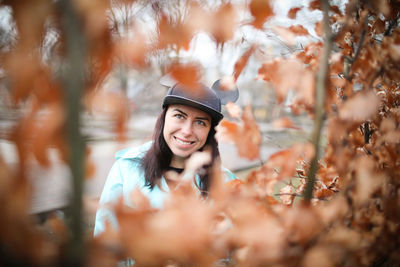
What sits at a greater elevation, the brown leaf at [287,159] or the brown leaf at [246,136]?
the brown leaf at [246,136]

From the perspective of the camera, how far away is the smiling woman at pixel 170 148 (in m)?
1.57

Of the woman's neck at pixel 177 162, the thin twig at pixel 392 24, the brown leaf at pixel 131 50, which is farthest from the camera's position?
the woman's neck at pixel 177 162

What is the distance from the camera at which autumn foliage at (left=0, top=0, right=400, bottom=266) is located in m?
0.36

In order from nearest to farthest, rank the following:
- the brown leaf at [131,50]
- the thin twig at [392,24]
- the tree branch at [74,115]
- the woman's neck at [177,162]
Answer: the tree branch at [74,115] < the brown leaf at [131,50] < the thin twig at [392,24] < the woman's neck at [177,162]

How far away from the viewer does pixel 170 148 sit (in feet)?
5.72

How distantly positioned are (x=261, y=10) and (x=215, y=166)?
0.32 metres

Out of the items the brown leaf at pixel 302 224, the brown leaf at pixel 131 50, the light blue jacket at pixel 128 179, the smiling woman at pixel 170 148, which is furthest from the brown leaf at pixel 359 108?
the light blue jacket at pixel 128 179

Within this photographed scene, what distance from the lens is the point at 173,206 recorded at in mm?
440

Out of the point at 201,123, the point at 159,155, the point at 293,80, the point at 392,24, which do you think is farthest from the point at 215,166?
the point at 159,155

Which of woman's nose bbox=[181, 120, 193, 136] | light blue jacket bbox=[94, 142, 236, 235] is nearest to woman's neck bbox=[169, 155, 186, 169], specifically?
light blue jacket bbox=[94, 142, 236, 235]

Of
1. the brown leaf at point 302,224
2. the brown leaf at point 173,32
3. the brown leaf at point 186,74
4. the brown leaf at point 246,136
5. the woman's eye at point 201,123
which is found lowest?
the brown leaf at point 302,224

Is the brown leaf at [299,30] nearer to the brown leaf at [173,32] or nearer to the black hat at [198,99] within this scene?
the brown leaf at [173,32]

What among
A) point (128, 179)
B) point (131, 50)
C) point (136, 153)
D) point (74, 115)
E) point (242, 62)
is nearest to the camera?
point (74, 115)

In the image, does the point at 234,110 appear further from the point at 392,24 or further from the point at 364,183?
the point at 392,24
